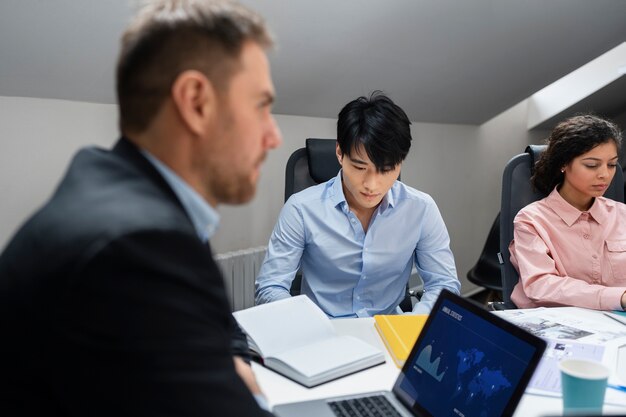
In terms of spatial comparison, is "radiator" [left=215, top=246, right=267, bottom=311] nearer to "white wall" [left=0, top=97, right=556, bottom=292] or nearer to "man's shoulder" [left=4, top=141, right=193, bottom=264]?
"white wall" [left=0, top=97, right=556, bottom=292]

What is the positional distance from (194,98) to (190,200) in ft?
0.45

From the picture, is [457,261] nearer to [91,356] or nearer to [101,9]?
[101,9]

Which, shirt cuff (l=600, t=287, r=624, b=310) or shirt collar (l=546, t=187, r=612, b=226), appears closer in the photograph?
shirt cuff (l=600, t=287, r=624, b=310)

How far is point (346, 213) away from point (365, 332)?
516 millimetres

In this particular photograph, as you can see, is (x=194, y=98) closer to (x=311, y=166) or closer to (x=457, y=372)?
(x=457, y=372)

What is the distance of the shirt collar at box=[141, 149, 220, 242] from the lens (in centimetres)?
68

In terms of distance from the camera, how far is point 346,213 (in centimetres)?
181

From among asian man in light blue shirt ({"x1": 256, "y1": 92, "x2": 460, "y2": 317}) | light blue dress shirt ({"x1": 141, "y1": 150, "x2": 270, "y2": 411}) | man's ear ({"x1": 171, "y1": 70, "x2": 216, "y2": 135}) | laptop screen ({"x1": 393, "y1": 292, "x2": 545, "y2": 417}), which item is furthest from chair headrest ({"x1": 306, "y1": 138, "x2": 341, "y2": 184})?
man's ear ({"x1": 171, "y1": 70, "x2": 216, "y2": 135})

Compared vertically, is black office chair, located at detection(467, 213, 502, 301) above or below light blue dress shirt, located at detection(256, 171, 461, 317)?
below

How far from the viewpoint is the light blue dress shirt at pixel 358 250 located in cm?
176

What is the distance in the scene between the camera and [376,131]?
1665mm

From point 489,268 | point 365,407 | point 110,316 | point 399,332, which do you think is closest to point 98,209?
point 110,316

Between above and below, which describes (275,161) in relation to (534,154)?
below

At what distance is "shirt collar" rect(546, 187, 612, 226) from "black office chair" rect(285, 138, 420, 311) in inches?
30.5
